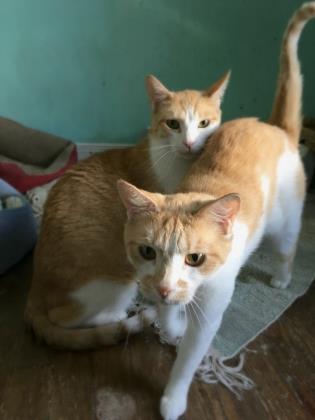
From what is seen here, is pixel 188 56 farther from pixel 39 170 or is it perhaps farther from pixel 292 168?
pixel 292 168

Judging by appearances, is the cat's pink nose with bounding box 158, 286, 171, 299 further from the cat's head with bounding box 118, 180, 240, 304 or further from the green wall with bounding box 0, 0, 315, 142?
the green wall with bounding box 0, 0, 315, 142

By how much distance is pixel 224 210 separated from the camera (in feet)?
2.79

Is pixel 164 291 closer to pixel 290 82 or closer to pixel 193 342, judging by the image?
pixel 193 342

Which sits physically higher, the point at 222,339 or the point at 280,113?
the point at 280,113

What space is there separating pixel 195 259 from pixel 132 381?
1.62 feet

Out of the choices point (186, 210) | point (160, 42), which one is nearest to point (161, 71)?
point (160, 42)

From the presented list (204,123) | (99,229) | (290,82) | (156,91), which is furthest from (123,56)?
(99,229)

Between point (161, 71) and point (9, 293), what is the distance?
4.57 ft

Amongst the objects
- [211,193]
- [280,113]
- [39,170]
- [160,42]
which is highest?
[160,42]

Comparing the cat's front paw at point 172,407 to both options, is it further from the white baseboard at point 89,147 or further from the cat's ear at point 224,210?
the white baseboard at point 89,147

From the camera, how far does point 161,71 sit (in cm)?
226

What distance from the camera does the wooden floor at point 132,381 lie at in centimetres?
108

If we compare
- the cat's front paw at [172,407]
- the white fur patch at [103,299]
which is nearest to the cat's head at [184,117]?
the white fur patch at [103,299]

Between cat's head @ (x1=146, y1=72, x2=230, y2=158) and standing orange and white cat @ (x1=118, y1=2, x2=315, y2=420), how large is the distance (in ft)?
0.41
